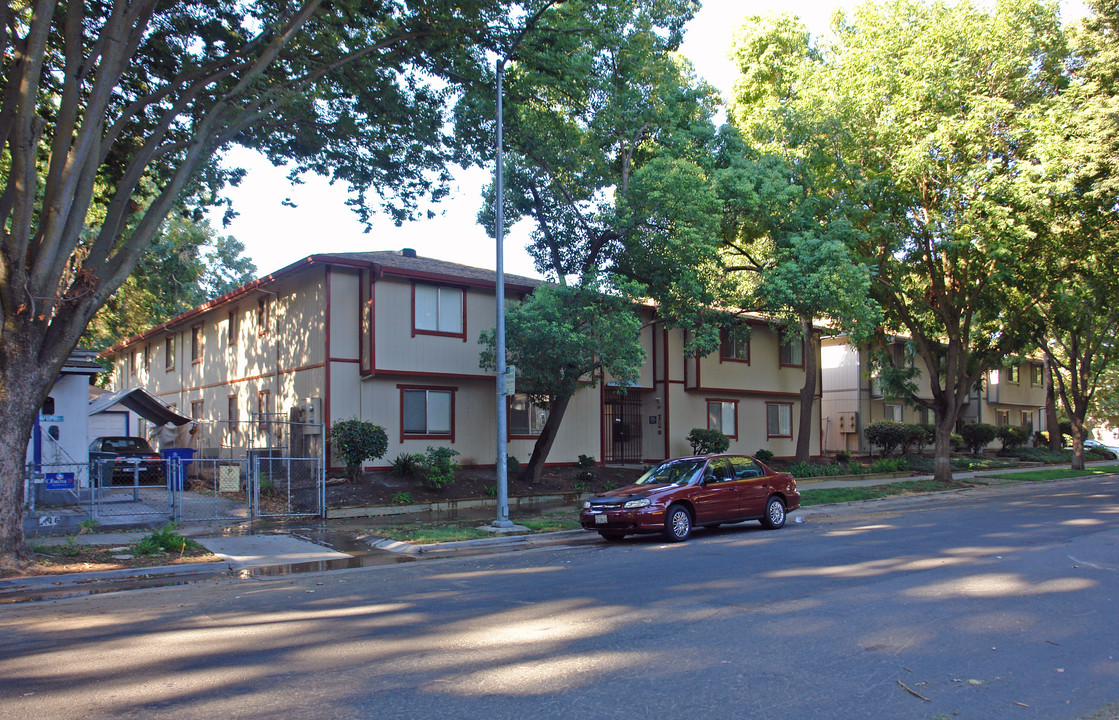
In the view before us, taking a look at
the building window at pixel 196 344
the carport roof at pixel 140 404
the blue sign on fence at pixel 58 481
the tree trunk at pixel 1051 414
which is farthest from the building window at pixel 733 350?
the blue sign on fence at pixel 58 481

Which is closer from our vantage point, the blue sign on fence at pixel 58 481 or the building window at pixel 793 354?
the blue sign on fence at pixel 58 481

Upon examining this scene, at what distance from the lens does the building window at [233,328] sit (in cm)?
2709

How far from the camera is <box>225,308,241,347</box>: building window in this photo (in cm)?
2709

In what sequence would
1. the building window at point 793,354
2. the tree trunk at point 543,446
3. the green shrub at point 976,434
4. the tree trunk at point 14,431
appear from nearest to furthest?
1. the tree trunk at point 14,431
2. the tree trunk at point 543,446
3. the building window at point 793,354
4. the green shrub at point 976,434

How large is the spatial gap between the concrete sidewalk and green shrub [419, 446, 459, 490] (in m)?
4.99

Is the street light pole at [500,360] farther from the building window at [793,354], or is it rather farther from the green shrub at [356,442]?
the building window at [793,354]

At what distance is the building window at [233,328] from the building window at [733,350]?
1685 cm

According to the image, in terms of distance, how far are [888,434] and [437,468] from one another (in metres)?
23.3

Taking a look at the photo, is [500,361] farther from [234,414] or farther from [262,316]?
[234,414]

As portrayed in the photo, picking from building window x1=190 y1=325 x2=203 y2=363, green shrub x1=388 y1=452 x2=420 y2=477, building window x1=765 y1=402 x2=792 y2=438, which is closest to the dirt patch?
green shrub x1=388 y1=452 x2=420 y2=477

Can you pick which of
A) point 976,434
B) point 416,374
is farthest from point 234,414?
point 976,434

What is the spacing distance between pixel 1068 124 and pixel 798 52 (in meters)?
8.22

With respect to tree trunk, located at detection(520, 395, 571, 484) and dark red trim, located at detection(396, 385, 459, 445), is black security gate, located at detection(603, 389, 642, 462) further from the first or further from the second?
dark red trim, located at detection(396, 385, 459, 445)

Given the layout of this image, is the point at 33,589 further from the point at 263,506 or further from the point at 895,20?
the point at 895,20
